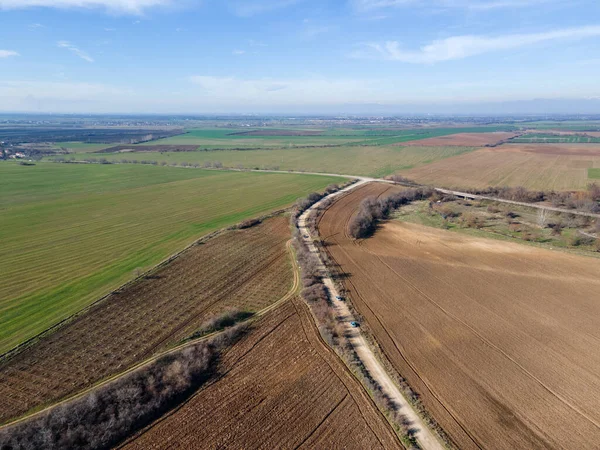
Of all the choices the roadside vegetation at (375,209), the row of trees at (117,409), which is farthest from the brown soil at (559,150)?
the row of trees at (117,409)

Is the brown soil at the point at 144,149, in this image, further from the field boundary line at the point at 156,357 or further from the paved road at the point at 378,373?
the paved road at the point at 378,373

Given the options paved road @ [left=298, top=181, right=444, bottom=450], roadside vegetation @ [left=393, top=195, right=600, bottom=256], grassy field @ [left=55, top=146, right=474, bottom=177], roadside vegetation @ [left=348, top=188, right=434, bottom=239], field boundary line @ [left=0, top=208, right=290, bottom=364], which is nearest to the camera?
paved road @ [left=298, top=181, right=444, bottom=450]

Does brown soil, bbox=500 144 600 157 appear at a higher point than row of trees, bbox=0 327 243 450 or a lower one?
higher

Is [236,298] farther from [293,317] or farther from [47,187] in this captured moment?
[47,187]

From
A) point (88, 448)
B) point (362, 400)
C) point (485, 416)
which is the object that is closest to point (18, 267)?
point (88, 448)

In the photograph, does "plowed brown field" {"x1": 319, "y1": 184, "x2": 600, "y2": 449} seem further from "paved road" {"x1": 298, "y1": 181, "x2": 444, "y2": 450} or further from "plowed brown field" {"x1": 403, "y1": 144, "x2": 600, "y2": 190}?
"plowed brown field" {"x1": 403, "y1": 144, "x2": 600, "y2": 190}

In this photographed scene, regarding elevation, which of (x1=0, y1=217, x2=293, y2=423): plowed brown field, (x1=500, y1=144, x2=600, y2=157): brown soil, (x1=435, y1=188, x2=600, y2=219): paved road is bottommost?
(x1=0, y1=217, x2=293, y2=423): plowed brown field

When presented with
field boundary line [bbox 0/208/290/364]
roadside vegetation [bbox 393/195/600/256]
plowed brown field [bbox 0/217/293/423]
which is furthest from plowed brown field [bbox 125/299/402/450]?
roadside vegetation [bbox 393/195/600/256]
